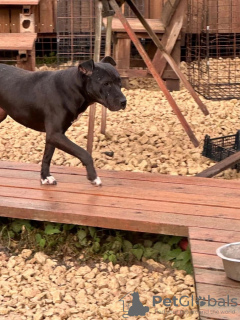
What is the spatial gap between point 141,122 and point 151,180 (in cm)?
219

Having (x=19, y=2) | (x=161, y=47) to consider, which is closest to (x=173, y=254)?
(x=161, y=47)

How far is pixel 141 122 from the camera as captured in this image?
6992 mm

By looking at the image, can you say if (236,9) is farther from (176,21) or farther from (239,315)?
(239,315)

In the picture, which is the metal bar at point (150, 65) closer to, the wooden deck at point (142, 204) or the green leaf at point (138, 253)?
the wooden deck at point (142, 204)

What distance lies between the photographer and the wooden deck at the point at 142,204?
12.5ft

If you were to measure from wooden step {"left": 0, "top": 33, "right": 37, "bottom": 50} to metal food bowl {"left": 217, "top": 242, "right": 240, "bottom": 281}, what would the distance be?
16.5 ft

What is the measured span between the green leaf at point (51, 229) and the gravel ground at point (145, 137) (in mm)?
1347

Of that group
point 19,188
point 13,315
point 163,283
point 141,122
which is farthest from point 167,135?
point 13,315

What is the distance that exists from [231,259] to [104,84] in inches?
65.9

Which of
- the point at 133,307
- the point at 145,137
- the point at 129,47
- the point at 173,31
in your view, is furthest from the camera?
the point at 129,47

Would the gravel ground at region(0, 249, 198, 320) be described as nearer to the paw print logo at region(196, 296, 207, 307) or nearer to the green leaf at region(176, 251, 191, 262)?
the green leaf at region(176, 251, 191, 262)

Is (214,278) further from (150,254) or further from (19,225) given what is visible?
(19,225)

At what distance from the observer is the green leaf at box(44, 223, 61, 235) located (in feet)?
14.6

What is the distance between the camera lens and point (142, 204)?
4.36 m
